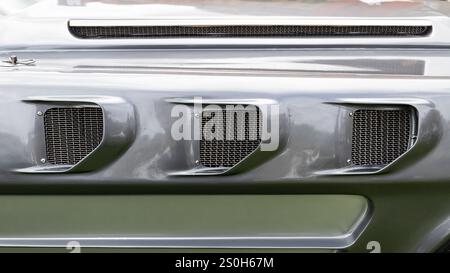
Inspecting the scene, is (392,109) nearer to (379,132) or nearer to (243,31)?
(379,132)

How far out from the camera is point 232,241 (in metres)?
1.93

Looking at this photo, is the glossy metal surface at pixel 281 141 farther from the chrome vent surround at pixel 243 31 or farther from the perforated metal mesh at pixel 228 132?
the chrome vent surround at pixel 243 31

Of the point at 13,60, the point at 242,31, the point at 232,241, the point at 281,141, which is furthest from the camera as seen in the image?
the point at 242,31

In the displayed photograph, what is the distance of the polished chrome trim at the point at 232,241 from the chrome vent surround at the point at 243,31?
0.64m

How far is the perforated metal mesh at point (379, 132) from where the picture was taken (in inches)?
72.3

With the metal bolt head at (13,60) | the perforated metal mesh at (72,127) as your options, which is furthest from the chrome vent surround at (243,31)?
the perforated metal mesh at (72,127)

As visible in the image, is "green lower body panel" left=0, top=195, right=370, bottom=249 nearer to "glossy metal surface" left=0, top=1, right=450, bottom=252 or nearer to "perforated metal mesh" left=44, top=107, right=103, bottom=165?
"glossy metal surface" left=0, top=1, right=450, bottom=252

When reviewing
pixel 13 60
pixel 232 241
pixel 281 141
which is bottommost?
pixel 232 241

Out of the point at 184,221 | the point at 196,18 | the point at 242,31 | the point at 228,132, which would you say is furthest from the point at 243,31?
the point at 184,221

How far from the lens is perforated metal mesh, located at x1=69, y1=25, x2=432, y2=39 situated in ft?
7.42

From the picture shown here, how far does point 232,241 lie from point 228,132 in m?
0.31

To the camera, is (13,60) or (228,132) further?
(13,60)

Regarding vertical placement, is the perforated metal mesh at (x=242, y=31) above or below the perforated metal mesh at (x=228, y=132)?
above

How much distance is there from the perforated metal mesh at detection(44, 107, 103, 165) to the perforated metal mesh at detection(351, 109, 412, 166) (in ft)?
2.20
